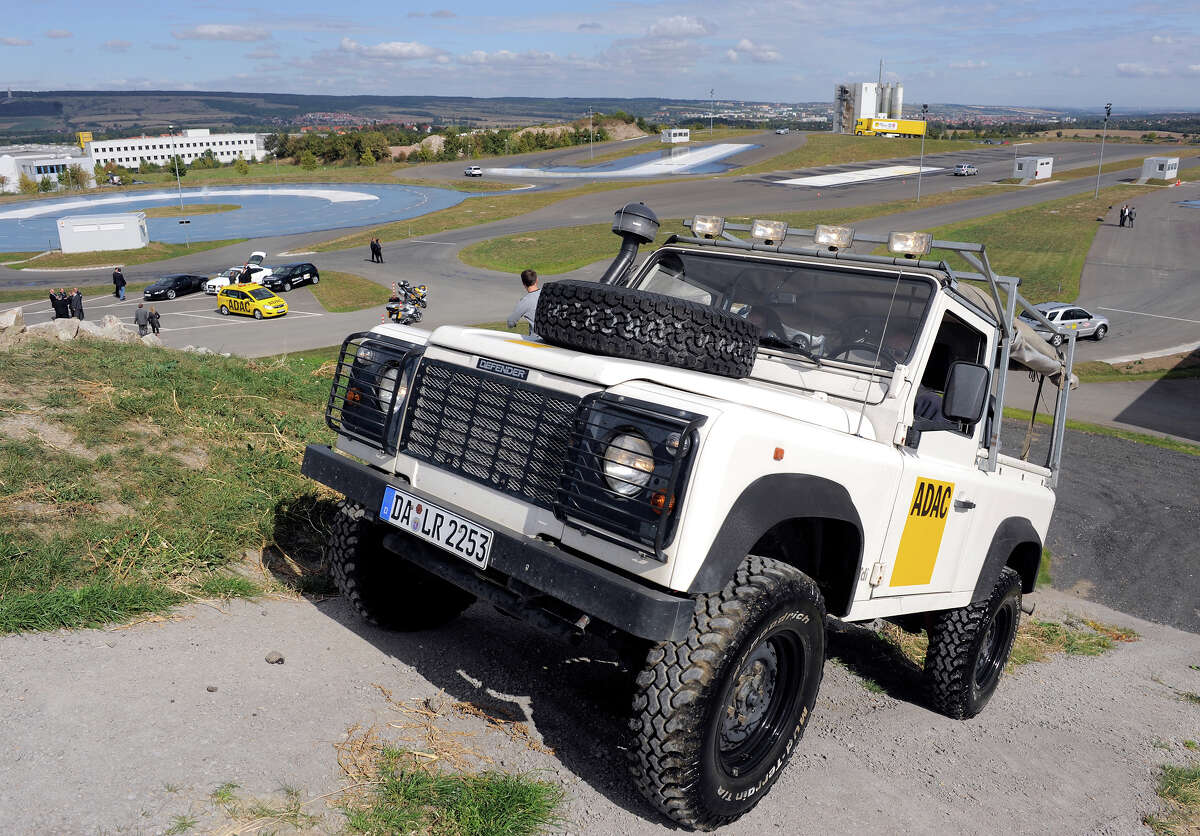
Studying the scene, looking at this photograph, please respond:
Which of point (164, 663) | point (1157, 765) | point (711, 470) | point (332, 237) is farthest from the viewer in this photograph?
point (332, 237)

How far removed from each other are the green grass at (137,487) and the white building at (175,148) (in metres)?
149

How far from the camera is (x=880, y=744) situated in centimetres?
509

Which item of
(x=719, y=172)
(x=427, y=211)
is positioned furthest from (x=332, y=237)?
(x=719, y=172)

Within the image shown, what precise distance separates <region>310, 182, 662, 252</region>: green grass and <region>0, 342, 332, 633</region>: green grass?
155ft

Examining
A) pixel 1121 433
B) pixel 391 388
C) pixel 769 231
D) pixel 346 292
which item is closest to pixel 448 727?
pixel 391 388

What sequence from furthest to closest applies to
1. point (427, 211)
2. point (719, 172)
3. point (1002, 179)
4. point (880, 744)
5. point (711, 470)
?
point (719, 172)
point (1002, 179)
point (427, 211)
point (880, 744)
point (711, 470)

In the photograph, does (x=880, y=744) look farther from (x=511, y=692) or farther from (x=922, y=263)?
(x=922, y=263)

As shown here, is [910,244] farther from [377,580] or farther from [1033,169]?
[1033,169]

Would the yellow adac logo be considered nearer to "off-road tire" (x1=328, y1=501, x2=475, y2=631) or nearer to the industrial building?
"off-road tire" (x1=328, y1=501, x2=475, y2=631)

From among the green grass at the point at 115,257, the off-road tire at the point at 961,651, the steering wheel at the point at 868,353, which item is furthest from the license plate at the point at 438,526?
the green grass at the point at 115,257

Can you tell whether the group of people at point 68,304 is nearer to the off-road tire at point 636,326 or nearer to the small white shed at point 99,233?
the small white shed at point 99,233

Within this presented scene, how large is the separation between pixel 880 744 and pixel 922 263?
283 centimetres

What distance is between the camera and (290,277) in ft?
131

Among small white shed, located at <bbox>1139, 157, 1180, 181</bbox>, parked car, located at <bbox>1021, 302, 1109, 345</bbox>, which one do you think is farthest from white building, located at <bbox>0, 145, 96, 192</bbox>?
small white shed, located at <bbox>1139, 157, 1180, 181</bbox>
